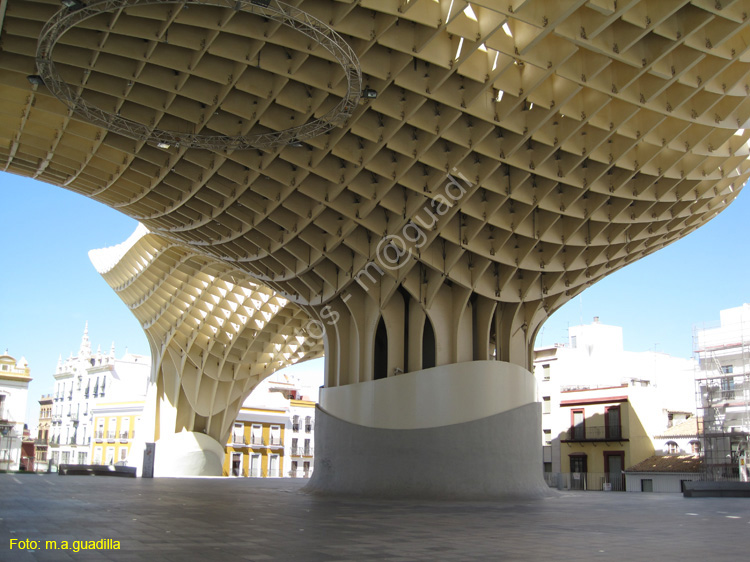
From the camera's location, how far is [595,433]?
175 feet

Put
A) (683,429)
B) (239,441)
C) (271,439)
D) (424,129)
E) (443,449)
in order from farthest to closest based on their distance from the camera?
1. (271,439)
2. (239,441)
3. (683,429)
4. (443,449)
5. (424,129)

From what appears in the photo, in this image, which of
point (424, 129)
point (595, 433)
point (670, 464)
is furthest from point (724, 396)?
point (424, 129)

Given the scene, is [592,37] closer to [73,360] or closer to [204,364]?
[204,364]

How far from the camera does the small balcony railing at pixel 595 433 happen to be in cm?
5178

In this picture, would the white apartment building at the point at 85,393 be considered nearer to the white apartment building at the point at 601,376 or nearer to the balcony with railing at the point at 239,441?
the balcony with railing at the point at 239,441

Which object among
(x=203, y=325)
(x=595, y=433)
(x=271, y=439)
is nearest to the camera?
(x=203, y=325)

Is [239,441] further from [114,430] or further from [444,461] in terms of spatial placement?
[444,461]

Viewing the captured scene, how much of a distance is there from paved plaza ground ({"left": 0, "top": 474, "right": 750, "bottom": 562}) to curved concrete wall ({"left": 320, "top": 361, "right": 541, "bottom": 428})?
6742 mm

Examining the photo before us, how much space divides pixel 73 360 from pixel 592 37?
98.5 m

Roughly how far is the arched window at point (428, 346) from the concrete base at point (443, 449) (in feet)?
5.90

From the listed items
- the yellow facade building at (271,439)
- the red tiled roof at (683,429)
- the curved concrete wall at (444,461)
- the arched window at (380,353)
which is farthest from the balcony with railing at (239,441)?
the arched window at (380,353)

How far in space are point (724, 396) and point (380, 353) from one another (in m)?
24.8

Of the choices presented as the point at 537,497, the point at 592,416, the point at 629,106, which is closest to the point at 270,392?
the point at 592,416

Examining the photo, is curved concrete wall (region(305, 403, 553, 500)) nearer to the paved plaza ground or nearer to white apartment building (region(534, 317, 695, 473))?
the paved plaza ground
